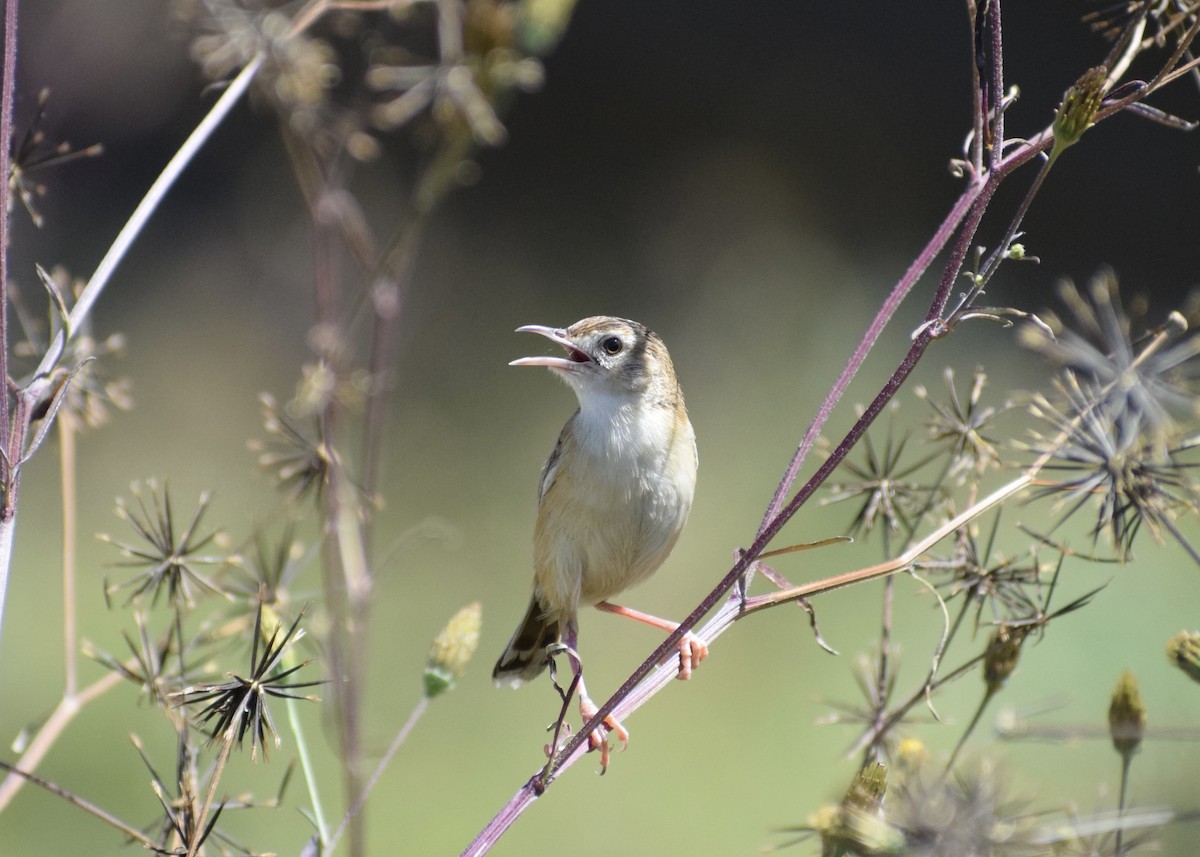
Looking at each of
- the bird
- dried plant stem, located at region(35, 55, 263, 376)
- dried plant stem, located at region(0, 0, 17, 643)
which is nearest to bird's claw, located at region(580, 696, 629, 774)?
the bird

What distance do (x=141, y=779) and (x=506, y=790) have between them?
1.92m

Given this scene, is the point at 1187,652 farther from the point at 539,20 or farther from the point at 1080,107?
the point at 539,20

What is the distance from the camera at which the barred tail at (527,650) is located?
3.98m

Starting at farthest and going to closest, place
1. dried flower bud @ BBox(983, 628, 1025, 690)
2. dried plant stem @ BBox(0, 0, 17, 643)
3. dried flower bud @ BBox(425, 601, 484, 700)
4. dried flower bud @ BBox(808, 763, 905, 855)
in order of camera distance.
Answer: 1. dried flower bud @ BBox(425, 601, 484, 700)
2. dried flower bud @ BBox(983, 628, 1025, 690)
3. dried plant stem @ BBox(0, 0, 17, 643)
4. dried flower bud @ BBox(808, 763, 905, 855)

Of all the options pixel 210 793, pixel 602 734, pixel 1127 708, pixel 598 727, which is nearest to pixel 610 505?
pixel 602 734

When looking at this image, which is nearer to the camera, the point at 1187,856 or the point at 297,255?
the point at 1187,856

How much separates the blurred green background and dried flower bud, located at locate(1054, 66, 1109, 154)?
15.9ft

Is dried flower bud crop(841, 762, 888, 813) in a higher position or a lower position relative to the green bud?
lower

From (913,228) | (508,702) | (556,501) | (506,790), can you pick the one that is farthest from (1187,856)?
(913,228)

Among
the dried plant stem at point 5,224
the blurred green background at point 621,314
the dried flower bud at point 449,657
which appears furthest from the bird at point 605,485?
the blurred green background at point 621,314

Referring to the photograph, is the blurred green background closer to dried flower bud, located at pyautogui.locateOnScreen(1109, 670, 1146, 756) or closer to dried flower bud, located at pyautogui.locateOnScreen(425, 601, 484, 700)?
dried flower bud, located at pyautogui.locateOnScreen(425, 601, 484, 700)

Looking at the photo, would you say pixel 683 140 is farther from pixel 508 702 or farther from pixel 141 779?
pixel 141 779

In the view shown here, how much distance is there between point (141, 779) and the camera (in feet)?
20.6

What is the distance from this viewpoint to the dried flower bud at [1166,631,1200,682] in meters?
1.98
